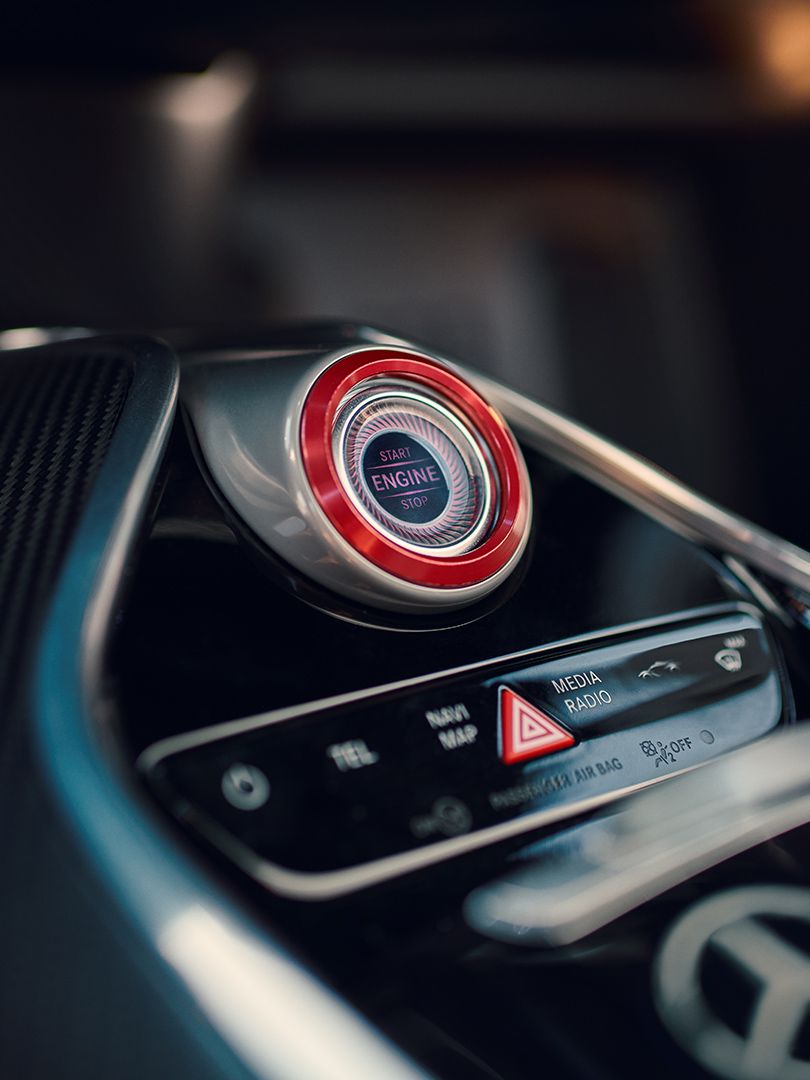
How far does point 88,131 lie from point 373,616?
42.5 inches

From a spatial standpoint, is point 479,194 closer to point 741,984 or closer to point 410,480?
point 410,480

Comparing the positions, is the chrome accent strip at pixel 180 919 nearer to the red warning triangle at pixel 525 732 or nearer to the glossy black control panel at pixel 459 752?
the glossy black control panel at pixel 459 752

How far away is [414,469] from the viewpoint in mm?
481

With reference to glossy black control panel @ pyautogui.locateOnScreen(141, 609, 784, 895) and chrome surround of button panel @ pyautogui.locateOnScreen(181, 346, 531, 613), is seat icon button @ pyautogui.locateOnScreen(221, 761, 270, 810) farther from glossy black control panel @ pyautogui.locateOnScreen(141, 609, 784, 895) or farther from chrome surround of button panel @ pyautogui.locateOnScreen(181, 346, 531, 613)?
chrome surround of button panel @ pyautogui.locateOnScreen(181, 346, 531, 613)

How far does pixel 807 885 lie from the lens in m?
0.41

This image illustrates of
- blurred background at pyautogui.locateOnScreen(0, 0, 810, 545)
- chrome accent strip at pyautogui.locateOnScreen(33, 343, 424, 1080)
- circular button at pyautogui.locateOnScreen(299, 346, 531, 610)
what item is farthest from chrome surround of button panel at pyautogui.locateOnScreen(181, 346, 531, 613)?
blurred background at pyautogui.locateOnScreen(0, 0, 810, 545)

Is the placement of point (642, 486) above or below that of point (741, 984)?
above

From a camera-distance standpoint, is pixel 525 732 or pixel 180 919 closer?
pixel 180 919

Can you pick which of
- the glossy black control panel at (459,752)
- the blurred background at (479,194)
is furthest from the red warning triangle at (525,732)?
the blurred background at (479,194)

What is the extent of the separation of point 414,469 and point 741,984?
26 cm

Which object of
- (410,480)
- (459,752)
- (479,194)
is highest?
(479,194)

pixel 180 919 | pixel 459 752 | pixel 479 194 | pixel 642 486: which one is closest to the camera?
pixel 180 919

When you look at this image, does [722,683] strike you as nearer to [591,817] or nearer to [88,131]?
[591,817]

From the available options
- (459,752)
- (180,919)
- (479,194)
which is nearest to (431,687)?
(459,752)
